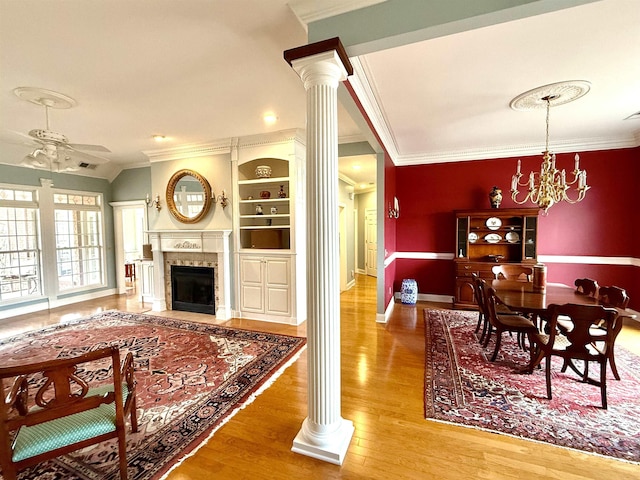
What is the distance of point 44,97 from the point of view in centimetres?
297

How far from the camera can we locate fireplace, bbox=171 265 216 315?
16.2 ft

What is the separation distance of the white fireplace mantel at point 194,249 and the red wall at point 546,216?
112 inches

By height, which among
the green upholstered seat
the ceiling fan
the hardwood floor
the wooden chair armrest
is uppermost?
the ceiling fan

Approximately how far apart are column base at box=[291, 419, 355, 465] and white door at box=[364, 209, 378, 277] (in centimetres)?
689

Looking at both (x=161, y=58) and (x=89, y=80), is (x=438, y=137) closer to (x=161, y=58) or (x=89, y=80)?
(x=161, y=58)

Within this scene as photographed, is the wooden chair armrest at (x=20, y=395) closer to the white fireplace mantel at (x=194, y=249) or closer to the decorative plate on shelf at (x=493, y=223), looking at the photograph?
the white fireplace mantel at (x=194, y=249)

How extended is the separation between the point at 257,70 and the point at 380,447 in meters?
3.15

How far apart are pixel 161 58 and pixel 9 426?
8.53 ft

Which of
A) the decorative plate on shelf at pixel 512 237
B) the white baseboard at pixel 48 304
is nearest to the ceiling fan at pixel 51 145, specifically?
the white baseboard at pixel 48 304

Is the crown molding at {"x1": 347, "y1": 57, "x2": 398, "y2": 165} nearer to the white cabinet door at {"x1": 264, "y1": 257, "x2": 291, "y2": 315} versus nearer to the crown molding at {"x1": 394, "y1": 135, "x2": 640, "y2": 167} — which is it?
the crown molding at {"x1": 394, "y1": 135, "x2": 640, "y2": 167}

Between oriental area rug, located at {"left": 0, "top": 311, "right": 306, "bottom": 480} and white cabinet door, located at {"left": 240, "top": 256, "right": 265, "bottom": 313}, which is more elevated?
white cabinet door, located at {"left": 240, "top": 256, "right": 265, "bottom": 313}

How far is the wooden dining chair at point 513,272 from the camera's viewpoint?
4234mm

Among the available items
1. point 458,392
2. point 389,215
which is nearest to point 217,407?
point 458,392

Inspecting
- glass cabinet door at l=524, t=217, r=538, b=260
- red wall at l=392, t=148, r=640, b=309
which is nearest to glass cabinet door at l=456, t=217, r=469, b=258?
red wall at l=392, t=148, r=640, b=309
